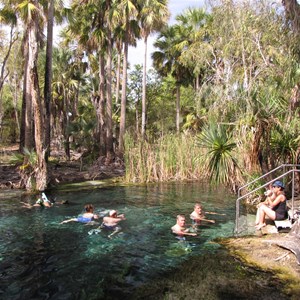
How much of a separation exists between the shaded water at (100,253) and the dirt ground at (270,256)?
0.28m

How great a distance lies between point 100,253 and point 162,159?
408 inches

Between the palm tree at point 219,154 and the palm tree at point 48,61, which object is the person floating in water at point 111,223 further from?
the palm tree at point 48,61

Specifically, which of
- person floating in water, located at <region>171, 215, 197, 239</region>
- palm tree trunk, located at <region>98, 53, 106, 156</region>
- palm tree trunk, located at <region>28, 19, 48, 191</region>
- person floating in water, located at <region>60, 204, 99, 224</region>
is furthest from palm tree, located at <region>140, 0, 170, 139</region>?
→ person floating in water, located at <region>171, 215, 197, 239</region>

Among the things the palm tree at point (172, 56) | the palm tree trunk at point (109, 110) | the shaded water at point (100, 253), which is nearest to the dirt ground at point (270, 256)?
the shaded water at point (100, 253)

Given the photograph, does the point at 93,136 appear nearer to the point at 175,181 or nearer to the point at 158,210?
the point at 175,181

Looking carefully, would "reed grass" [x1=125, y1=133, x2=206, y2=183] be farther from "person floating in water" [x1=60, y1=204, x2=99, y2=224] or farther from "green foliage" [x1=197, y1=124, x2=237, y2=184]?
"green foliage" [x1=197, y1=124, x2=237, y2=184]

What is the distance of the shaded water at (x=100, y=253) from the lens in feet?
20.9

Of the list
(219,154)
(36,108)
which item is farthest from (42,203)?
(219,154)

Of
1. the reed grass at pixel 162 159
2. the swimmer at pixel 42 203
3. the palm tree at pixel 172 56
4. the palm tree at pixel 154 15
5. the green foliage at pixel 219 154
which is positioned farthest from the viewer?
the palm tree at pixel 172 56

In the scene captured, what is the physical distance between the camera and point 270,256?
728 centimetres

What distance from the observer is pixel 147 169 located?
60.5 feet

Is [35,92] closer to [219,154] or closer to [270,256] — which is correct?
[219,154]

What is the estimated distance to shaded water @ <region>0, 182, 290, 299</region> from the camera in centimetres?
638

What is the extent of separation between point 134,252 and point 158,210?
4680mm
